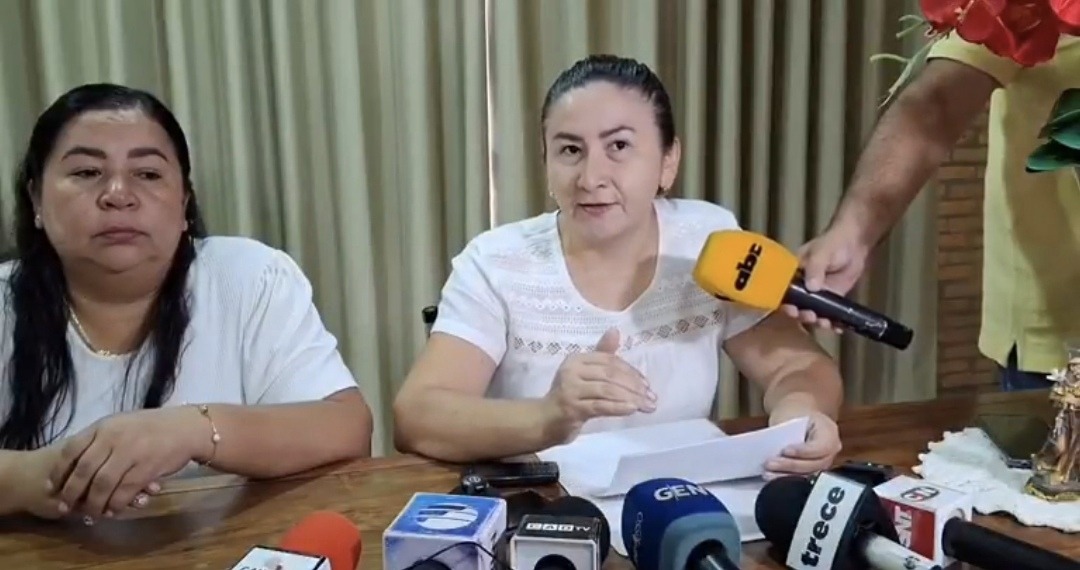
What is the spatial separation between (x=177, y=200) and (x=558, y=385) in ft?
2.23

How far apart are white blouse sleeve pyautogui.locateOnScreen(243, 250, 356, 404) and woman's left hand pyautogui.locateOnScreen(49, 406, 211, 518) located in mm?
302

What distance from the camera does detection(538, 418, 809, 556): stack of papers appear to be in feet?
3.79

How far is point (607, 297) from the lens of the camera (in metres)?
1.63

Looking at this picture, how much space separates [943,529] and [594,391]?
0.44m

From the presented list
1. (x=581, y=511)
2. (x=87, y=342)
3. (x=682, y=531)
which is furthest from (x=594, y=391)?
(x=87, y=342)

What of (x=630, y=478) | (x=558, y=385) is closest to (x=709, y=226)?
(x=558, y=385)

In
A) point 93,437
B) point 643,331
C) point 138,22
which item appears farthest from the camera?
point 138,22

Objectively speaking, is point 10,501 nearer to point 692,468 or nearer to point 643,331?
point 692,468

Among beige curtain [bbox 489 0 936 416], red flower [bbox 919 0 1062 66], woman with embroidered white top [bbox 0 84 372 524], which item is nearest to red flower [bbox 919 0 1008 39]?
red flower [bbox 919 0 1062 66]

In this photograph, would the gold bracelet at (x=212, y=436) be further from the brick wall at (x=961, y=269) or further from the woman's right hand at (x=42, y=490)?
the brick wall at (x=961, y=269)

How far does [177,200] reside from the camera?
1554mm

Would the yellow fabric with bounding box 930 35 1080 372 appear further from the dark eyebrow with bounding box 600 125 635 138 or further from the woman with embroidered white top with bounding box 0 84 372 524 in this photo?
the woman with embroidered white top with bounding box 0 84 372 524

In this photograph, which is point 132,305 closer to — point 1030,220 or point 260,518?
point 260,518

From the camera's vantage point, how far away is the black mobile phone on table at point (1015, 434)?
128 centimetres
